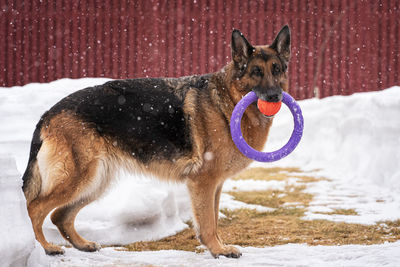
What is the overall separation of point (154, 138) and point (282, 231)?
1.66m

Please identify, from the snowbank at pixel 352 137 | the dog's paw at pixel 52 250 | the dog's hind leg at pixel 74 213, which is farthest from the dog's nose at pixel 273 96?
the snowbank at pixel 352 137

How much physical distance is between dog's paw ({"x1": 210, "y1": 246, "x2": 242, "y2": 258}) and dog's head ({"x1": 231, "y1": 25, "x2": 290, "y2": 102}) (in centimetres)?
126

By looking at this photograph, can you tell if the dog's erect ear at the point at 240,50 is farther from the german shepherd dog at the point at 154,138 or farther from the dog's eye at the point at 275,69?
the dog's eye at the point at 275,69

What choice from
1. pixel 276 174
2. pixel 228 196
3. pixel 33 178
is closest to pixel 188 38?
pixel 276 174

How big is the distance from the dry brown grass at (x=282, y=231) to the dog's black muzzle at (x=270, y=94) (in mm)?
1333

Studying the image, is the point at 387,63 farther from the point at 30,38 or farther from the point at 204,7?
the point at 30,38

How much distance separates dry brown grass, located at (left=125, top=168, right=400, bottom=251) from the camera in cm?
355

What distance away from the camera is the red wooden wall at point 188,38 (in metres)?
11.7

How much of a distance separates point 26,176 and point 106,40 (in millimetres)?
9241

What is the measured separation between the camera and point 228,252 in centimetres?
314

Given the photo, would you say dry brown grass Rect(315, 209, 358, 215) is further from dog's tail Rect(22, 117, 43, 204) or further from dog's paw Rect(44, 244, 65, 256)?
dog's tail Rect(22, 117, 43, 204)

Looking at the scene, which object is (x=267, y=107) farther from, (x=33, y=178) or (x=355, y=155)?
(x=355, y=155)

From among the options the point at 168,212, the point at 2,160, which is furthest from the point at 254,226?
the point at 2,160

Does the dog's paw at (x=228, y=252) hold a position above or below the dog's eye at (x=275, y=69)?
below
